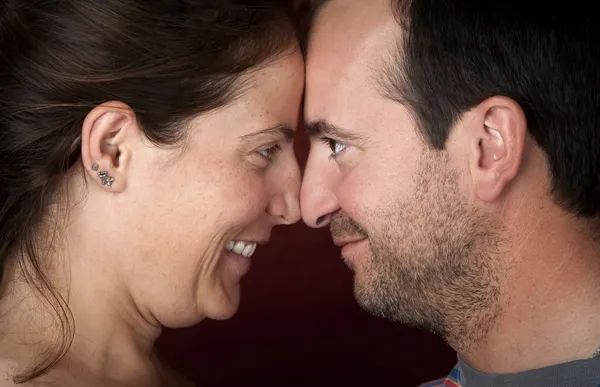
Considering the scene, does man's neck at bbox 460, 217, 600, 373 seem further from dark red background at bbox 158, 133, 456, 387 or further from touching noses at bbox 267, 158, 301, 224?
dark red background at bbox 158, 133, 456, 387

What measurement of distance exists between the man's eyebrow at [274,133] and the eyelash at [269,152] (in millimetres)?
34

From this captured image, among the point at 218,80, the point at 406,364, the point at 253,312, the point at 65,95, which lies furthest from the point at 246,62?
the point at 406,364

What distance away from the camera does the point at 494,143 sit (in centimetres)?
157

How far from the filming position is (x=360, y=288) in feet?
5.95

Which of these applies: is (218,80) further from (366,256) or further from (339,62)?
(366,256)

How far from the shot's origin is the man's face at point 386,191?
5.44 feet

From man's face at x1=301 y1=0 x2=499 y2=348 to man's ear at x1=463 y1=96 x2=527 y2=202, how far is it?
0.15 ft

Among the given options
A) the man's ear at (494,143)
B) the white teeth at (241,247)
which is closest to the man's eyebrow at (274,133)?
the white teeth at (241,247)

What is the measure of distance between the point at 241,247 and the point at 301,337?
807 mm

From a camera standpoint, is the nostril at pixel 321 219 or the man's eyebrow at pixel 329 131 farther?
the nostril at pixel 321 219

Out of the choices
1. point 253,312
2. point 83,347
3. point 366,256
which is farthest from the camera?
point 253,312

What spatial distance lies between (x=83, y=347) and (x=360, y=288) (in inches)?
22.7

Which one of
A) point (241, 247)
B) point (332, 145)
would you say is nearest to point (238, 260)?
point (241, 247)

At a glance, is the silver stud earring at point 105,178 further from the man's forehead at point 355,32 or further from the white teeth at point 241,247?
the man's forehead at point 355,32
